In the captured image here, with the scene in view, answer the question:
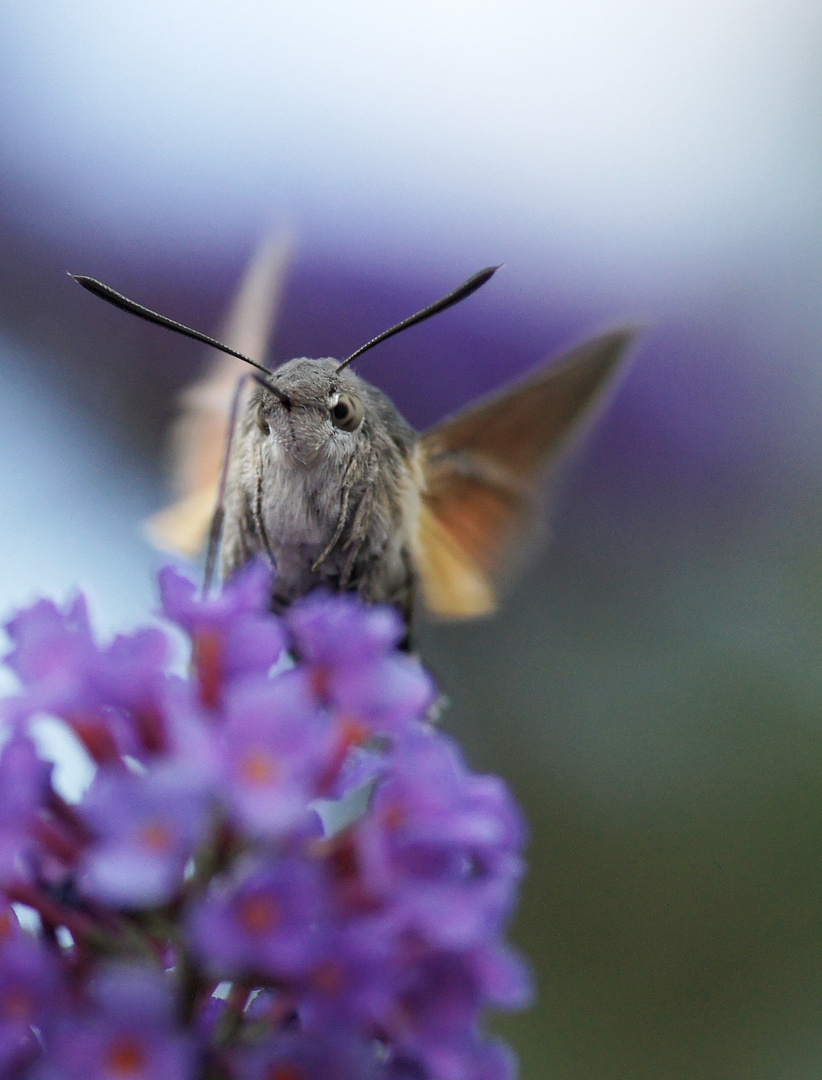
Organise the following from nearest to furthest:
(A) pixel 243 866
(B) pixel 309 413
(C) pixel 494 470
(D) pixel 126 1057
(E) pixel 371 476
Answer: (D) pixel 126 1057 → (A) pixel 243 866 → (B) pixel 309 413 → (E) pixel 371 476 → (C) pixel 494 470

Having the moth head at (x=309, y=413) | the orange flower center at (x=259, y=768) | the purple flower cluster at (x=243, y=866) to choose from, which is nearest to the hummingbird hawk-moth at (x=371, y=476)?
the moth head at (x=309, y=413)

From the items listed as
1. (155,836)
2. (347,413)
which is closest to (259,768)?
(155,836)

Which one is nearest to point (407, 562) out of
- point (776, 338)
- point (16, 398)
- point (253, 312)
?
point (253, 312)

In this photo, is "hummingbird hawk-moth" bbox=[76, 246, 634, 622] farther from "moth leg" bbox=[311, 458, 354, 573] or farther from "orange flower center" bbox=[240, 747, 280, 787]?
"orange flower center" bbox=[240, 747, 280, 787]

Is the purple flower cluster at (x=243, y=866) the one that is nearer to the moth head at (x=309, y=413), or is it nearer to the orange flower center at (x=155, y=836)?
the orange flower center at (x=155, y=836)

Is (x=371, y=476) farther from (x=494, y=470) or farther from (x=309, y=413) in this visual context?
(x=494, y=470)

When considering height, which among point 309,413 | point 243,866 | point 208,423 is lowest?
point 208,423
